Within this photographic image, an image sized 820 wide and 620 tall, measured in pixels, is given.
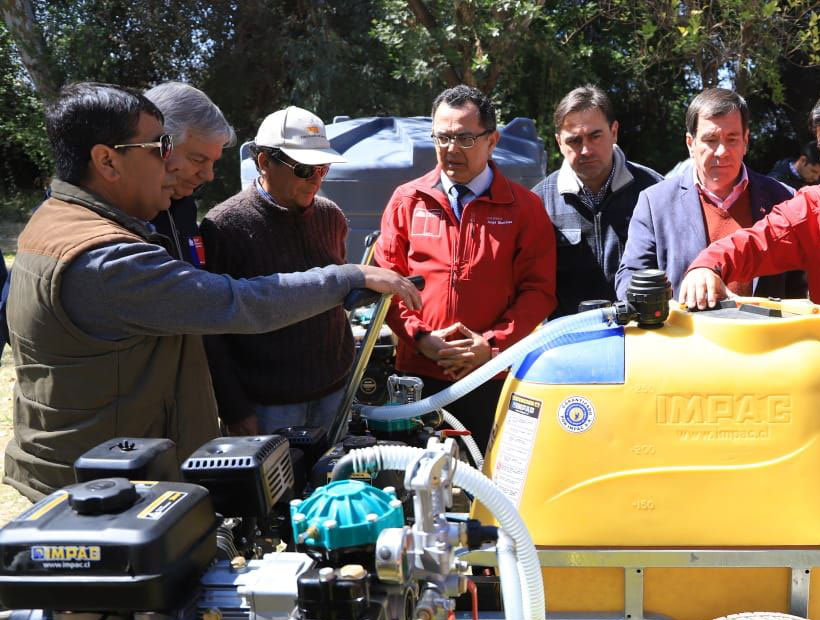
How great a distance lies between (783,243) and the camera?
2.43 m

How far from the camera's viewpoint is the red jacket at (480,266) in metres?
2.89

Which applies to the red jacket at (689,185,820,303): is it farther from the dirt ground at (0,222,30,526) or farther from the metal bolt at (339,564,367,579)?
the dirt ground at (0,222,30,526)

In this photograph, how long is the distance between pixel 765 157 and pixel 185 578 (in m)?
11.0

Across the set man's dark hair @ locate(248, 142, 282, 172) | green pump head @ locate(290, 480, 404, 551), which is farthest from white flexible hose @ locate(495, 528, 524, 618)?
man's dark hair @ locate(248, 142, 282, 172)

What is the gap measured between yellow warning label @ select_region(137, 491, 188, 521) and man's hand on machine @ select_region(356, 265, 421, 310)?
2.41 feet

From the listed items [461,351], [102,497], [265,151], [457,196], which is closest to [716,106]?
[457,196]

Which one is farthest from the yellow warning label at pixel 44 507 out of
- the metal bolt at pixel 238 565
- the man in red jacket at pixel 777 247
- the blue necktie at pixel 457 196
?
the blue necktie at pixel 457 196

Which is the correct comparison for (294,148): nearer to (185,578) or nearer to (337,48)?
(185,578)

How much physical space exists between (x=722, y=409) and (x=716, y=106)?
1.59 m

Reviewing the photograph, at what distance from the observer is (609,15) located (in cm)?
852

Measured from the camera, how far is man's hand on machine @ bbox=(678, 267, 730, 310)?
1.88 m

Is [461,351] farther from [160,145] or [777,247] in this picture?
[160,145]

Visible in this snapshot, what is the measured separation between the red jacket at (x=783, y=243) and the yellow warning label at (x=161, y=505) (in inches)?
60.3

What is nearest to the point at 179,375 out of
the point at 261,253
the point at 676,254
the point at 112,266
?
the point at 112,266
